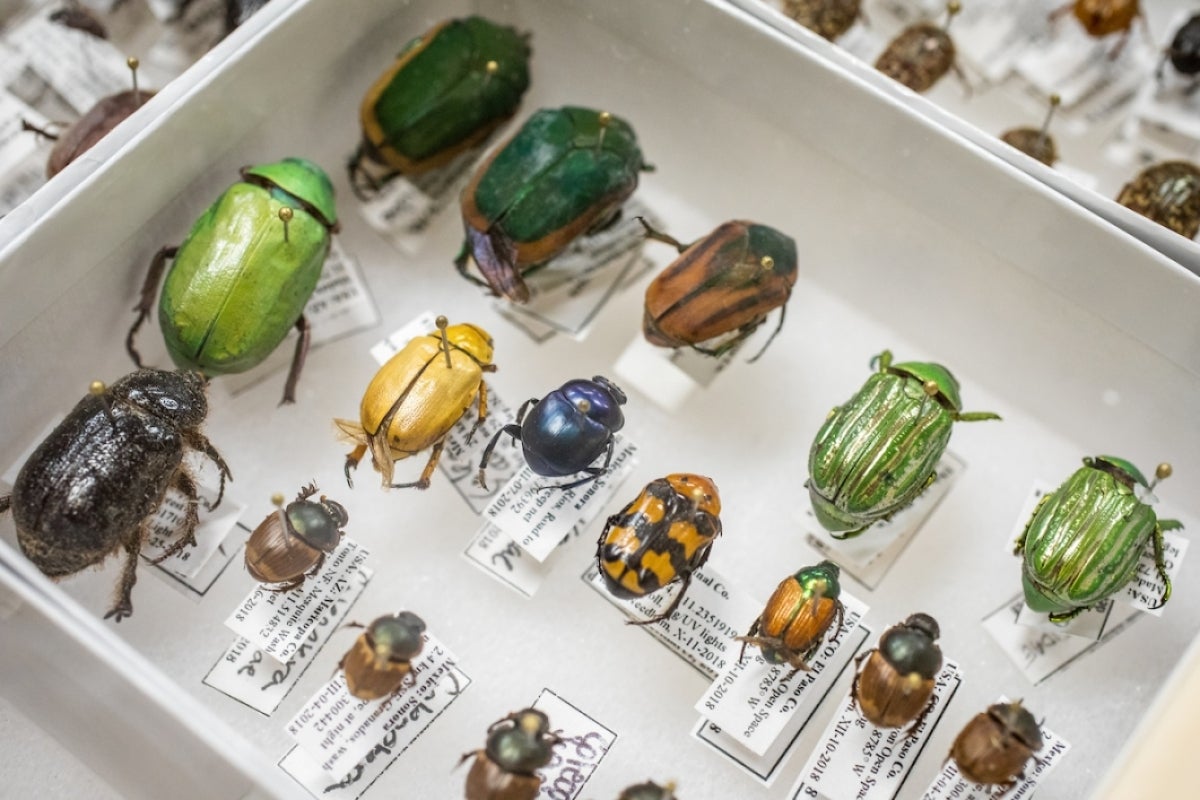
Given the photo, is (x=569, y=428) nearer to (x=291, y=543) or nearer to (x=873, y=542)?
(x=291, y=543)

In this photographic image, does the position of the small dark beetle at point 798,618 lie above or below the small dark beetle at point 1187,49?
below

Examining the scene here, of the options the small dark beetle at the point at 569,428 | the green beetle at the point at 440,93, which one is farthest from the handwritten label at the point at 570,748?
the green beetle at the point at 440,93

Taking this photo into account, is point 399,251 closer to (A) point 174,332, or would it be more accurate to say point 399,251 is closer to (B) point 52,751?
(A) point 174,332

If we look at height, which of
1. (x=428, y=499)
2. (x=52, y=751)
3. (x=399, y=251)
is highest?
(x=399, y=251)

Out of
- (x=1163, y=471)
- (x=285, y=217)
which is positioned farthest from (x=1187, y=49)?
(x=285, y=217)

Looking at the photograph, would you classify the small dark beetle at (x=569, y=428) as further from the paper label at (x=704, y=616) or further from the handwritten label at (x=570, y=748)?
the handwritten label at (x=570, y=748)

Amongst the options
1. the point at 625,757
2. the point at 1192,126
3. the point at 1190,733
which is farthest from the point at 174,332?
the point at 1192,126
